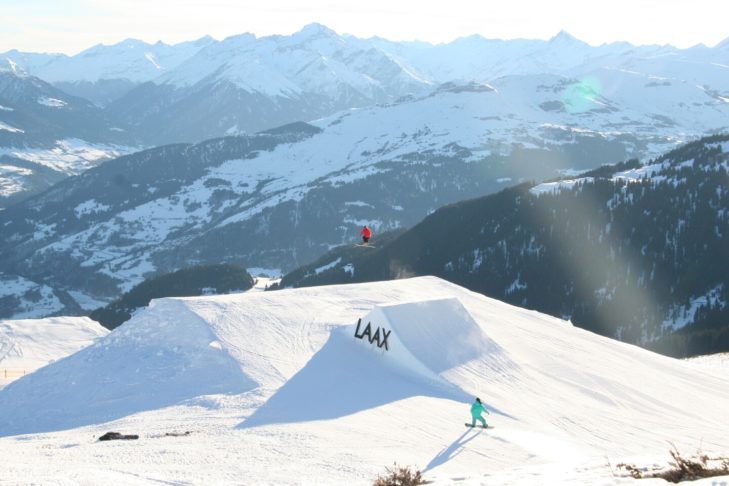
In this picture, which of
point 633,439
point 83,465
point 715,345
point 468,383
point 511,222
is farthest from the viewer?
point 511,222

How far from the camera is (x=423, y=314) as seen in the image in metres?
45.6

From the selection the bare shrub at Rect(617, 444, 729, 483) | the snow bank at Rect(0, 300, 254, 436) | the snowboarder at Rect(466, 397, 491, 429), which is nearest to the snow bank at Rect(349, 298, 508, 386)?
the snowboarder at Rect(466, 397, 491, 429)

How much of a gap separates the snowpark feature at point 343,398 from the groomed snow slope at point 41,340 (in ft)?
100

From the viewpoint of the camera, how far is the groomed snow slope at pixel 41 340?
73.1m

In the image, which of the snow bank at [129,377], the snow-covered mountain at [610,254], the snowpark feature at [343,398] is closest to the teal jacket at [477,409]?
the snowpark feature at [343,398]

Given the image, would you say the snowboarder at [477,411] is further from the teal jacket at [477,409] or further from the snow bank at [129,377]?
the snow bank at [129,377]

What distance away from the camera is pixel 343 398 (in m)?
37.5

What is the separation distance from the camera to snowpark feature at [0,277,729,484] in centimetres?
2775

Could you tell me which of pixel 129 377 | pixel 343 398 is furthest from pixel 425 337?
pixel 129 377

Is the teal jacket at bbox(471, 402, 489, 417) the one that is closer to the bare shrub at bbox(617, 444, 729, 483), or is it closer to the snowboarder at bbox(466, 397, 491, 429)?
the snowboarder at bbox(466, 397, 491, 429)

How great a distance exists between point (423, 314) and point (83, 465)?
23026mm

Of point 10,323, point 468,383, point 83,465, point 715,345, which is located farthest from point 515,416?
point 715,345

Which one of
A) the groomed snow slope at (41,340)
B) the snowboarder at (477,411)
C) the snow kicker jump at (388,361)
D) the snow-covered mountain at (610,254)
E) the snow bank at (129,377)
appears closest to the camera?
the snowboarder at (477,411)

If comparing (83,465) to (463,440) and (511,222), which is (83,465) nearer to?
(463,440)
